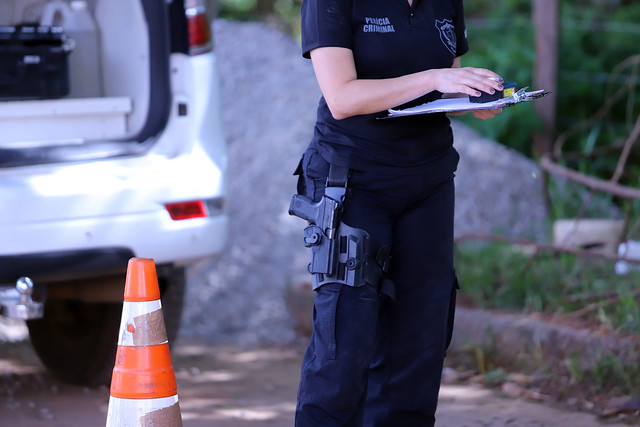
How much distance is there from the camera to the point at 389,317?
9.84ft

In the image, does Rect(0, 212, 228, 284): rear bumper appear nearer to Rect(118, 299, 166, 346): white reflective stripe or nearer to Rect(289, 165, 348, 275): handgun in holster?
Rect(118, 299, 166, 346): white reflective stripe

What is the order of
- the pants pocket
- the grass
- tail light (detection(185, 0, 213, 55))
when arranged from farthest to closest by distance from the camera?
the grass
tail light (detection(185, 0, 213, 55))
the pants pocket

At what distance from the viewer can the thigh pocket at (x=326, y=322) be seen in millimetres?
2748

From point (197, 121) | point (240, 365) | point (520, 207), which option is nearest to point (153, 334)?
point (197, 121)

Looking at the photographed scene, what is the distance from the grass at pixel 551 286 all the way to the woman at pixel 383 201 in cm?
182

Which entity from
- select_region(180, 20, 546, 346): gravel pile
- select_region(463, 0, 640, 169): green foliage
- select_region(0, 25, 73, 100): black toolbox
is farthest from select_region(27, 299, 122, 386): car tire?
select_region(463, 0, 640, 169): green foliage

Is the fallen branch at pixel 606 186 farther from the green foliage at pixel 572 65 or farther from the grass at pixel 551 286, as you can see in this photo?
the green foliage at pixel 572 65

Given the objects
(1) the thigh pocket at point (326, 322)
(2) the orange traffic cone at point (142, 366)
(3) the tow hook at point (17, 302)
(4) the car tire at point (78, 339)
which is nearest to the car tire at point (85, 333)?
(4) the car tire at point (78, 339)

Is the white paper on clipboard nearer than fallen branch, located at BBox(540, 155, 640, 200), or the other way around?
the white paper on clipboard

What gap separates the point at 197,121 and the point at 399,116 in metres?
1.63

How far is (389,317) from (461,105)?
749 mm

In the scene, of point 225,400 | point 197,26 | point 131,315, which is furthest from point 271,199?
point 131,315

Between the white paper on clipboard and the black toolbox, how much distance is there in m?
2.13

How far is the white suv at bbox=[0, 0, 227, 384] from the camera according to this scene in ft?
12.3
